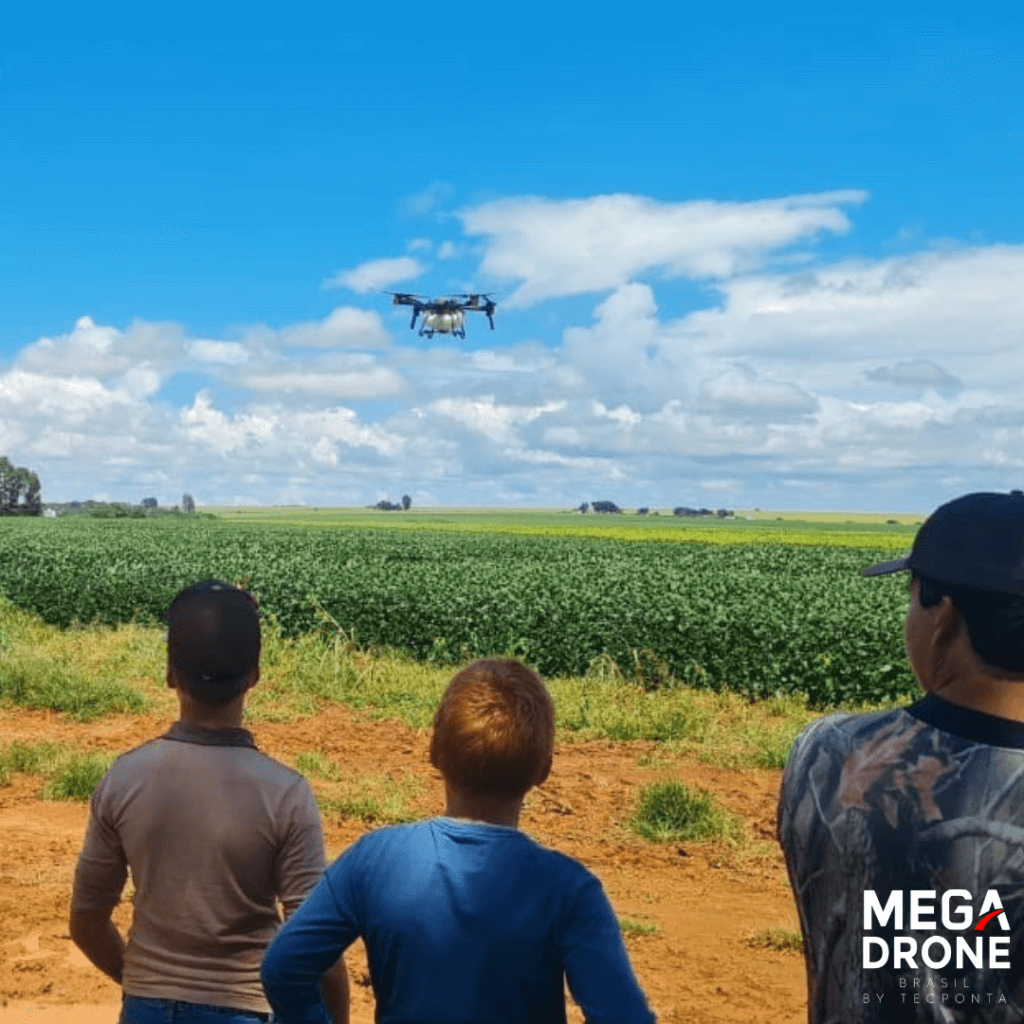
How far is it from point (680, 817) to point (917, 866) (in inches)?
295

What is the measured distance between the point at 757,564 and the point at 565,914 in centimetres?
3676

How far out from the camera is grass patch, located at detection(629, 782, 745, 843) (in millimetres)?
8883

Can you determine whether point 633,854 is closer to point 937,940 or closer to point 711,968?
point 711,968

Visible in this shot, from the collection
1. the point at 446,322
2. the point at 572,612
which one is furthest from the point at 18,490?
the point at 572,612

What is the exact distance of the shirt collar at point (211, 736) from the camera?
109 inches

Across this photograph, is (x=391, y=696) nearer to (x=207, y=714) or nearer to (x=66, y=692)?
(x=66, y=692)

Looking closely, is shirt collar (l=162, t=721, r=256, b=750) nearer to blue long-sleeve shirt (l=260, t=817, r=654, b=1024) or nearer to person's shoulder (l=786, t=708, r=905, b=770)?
blue long-sleeve shirt (l=260, t=817, r=654, b=1024)

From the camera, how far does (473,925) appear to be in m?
2.13

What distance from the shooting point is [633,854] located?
28.0ft

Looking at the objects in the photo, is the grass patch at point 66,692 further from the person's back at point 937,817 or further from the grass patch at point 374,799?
the person's back at point 937,817

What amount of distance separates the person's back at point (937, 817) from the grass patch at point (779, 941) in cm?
503

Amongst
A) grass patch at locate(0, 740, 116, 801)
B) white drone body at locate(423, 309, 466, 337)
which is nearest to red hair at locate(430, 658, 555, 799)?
grass patch at locate(0, 740, 116, 801)

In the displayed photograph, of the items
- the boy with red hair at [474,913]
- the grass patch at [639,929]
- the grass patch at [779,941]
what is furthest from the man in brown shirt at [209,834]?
the grass patch at [779,941]

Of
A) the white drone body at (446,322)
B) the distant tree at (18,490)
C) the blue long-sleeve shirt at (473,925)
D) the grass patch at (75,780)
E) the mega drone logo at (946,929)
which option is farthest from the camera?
the distant tree at (18,490)
